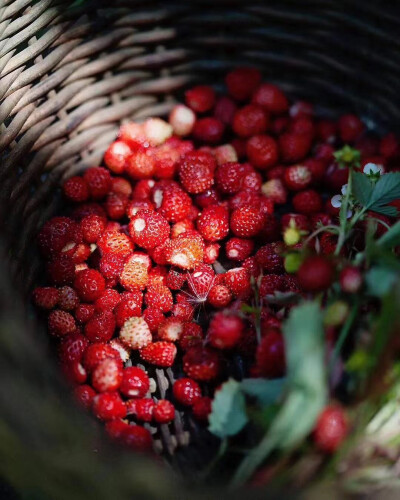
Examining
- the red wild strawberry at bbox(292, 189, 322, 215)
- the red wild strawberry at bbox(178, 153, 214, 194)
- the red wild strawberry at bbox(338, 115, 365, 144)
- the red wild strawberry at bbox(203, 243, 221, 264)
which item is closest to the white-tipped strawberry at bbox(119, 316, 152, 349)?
the red wild strawberry at bbox(203, 243, 221, 264)

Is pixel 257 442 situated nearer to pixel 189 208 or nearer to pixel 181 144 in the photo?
pixel 189 208

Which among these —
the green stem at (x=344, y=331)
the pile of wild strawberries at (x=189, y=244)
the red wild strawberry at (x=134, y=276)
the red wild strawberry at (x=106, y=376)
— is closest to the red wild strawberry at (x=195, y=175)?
the pile of wild strawberries at (x=189, y=244)

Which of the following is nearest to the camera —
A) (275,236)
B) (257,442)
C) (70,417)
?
(70,417)

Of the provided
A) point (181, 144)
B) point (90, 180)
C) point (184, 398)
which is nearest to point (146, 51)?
point (181, 144)

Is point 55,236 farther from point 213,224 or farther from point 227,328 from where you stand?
point 227,328

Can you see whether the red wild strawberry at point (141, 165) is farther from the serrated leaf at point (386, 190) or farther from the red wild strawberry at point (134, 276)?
the serrated leaf at point (386, 190)

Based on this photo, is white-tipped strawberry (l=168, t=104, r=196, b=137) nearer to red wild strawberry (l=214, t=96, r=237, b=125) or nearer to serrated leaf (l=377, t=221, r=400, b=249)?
red wild strawberry (l=214, t=96, r=237, b=125)
